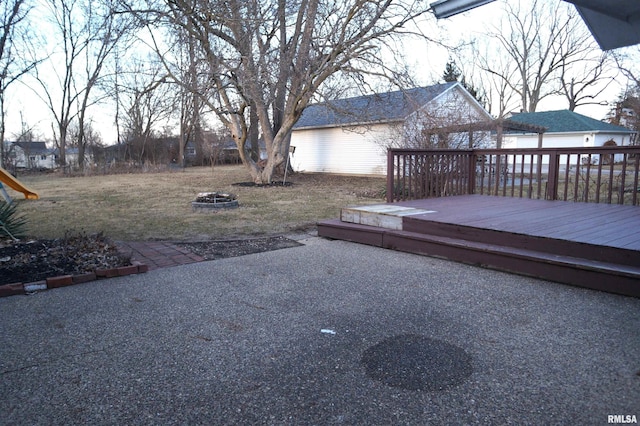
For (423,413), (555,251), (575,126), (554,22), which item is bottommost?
(423,413)

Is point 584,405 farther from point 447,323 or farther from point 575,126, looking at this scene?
point 575,126

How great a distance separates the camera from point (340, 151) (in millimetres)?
21625

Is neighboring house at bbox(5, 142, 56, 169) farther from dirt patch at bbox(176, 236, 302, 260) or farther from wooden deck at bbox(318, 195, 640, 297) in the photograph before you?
wooden deck at bbox(318, 195, 640, 297)

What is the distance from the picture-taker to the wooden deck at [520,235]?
3545 mm

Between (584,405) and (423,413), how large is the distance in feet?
2.46

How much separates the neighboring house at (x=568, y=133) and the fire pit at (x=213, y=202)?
859 inches

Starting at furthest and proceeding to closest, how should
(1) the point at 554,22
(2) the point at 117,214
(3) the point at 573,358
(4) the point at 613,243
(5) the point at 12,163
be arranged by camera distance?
(1) the point at 554,22, (5) the point at 12,163, (2) the point at 117,214, (4) the point at 613,243, (3) the point at 573,358

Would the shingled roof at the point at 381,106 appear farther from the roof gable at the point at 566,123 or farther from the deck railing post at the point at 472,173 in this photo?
the roof gable at the point at 566,123

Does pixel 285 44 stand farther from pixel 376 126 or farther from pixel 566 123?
pixel 566 123

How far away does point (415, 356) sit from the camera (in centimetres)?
250

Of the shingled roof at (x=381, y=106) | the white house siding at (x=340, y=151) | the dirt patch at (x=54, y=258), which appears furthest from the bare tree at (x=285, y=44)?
the dirt patch at (x=54, y=258)

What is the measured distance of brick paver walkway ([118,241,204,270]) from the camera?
4.80 m

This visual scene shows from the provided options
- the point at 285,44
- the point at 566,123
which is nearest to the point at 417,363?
the point at 285,44

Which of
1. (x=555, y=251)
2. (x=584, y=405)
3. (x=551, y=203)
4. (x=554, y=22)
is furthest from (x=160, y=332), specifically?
(x=554, y=22)
